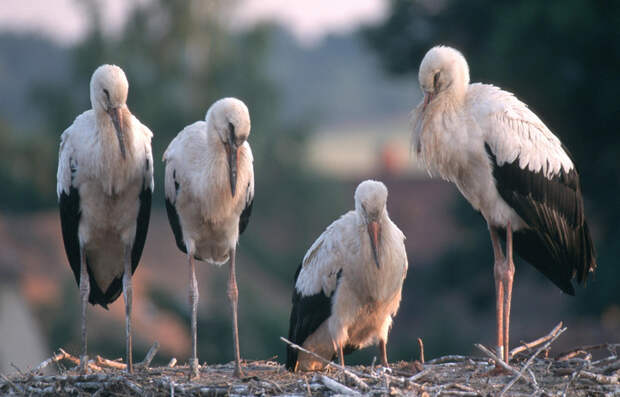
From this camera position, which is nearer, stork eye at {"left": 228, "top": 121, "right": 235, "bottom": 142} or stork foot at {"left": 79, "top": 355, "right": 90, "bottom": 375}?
stork eye at {"left": 228, "top": 121, "right": 235, "bottom": 142}

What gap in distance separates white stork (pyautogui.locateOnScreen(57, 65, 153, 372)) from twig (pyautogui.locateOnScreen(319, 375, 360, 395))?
1.23 m

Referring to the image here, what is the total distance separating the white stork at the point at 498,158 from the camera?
5.70 m

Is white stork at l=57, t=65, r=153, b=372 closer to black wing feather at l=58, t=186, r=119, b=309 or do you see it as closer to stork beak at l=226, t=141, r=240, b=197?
black wing feather at l=58, t=186, r=119, b=309

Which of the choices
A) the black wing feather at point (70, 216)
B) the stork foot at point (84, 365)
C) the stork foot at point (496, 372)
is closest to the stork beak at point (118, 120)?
the black wing feather at point (70, 216)

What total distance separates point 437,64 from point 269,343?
10932 millimetres

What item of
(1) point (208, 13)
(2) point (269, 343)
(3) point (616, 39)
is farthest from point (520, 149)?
(1) point (208, 13)

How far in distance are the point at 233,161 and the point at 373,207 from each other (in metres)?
0.81

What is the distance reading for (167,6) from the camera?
26359 millimetres

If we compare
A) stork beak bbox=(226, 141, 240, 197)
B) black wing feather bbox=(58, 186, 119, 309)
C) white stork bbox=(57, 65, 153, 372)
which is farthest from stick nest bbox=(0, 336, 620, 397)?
stork beak bbox=(226, 141, 240, 197)

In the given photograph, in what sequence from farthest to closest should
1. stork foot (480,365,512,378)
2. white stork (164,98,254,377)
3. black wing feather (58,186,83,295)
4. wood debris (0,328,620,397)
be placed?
1. black wing feather (58,186,83,295)
2. white stork (164,98,254,377)
3. stork foot (480,365,512,378)
4. wood debris (0,328,620,397)

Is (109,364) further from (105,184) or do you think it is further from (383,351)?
(383,351)

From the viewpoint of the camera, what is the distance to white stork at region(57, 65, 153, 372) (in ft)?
18.9

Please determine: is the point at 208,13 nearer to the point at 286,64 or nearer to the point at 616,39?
the point at 616,39

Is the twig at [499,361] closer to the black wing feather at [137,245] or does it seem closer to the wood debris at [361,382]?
the wood debris at [361,382]
